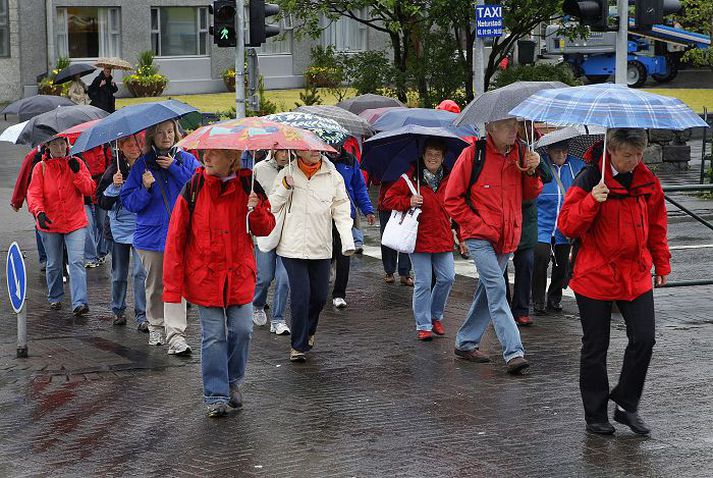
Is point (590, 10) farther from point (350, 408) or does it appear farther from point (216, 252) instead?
point (216, 252)

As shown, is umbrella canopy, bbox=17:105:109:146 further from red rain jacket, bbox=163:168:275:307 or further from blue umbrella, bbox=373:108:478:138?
red rain jacket, bbox=163:168:275:307

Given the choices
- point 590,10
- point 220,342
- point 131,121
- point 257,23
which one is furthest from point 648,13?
point 220,342

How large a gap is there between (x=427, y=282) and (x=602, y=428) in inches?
118

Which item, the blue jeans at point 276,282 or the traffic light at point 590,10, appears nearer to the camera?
the blue jeans at point 276,282

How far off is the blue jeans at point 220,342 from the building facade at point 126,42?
27400mm

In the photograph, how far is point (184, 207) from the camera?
7.73 metres

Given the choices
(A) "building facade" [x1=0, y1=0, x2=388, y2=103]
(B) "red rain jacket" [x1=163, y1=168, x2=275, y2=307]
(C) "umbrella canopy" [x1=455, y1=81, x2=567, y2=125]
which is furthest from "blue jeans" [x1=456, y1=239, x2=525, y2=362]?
(A) "building facade" [x1=0, y1=0, x2=388, y2=103]

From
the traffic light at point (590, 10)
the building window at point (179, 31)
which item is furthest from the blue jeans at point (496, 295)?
the building window at point (179, 31)

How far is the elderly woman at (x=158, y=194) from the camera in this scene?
966 cm

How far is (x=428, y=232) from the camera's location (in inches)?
398

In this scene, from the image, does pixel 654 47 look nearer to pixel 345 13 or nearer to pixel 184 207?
pixel 345 13

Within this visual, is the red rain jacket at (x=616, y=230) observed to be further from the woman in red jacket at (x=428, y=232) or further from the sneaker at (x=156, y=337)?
the sneaker at (x=156, y=337)

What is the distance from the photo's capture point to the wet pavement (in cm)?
690

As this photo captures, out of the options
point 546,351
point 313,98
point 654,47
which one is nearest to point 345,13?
point 313,98
